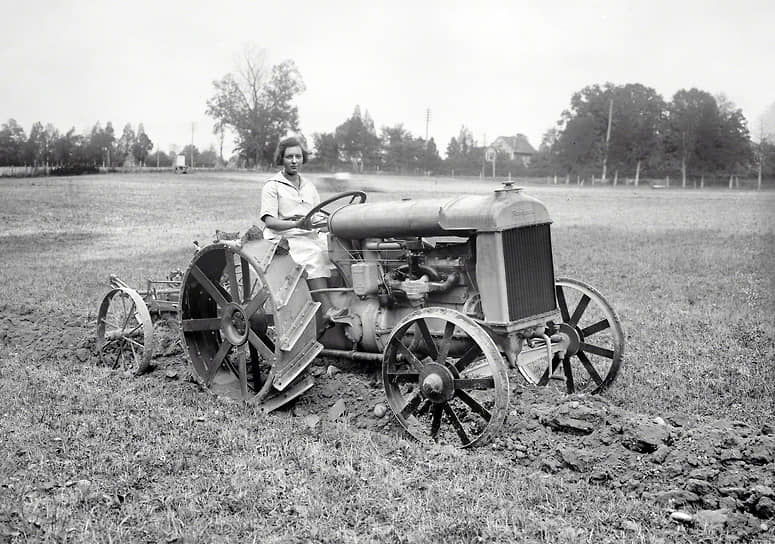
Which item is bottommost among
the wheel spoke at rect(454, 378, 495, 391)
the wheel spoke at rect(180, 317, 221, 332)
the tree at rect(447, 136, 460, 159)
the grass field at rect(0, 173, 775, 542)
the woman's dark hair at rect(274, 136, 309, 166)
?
the grass field at rect(0, 173, 775, 542)

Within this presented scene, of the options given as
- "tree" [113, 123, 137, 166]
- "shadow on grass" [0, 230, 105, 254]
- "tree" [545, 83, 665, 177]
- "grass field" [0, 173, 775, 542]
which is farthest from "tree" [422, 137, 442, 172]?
"grass field" [0, 173, 775, 542]

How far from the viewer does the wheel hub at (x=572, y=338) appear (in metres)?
5.37

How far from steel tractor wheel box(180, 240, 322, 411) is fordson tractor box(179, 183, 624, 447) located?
0.5 inches

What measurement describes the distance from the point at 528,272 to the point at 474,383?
3.01ft

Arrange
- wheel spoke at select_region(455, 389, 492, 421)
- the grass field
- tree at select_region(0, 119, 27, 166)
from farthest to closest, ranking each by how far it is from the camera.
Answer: tree at select_region(0, 119, 27, 166), wheel spoke at select_region(455, 389, 492, 421), the grass field

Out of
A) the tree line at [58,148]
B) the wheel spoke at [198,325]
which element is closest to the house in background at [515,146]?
the tree line at [58,148]

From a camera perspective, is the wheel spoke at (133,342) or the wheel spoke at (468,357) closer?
the wheel spoke at (468,357)

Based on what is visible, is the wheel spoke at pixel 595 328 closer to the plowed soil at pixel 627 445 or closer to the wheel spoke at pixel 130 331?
the plowed soil at pixel 627 445

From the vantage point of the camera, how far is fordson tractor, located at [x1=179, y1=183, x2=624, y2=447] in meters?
4.45

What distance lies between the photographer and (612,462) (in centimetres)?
391

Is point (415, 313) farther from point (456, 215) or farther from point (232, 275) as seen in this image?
point (232, 275)

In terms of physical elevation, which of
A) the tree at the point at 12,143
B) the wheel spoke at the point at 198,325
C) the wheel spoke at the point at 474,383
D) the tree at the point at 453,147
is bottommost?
the wheel spoke at the point at 474,383

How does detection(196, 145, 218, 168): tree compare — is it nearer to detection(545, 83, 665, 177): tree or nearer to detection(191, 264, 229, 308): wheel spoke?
→ detection(545, 83, 665, 177): tree

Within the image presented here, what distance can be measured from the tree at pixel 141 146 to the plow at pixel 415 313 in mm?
46949
